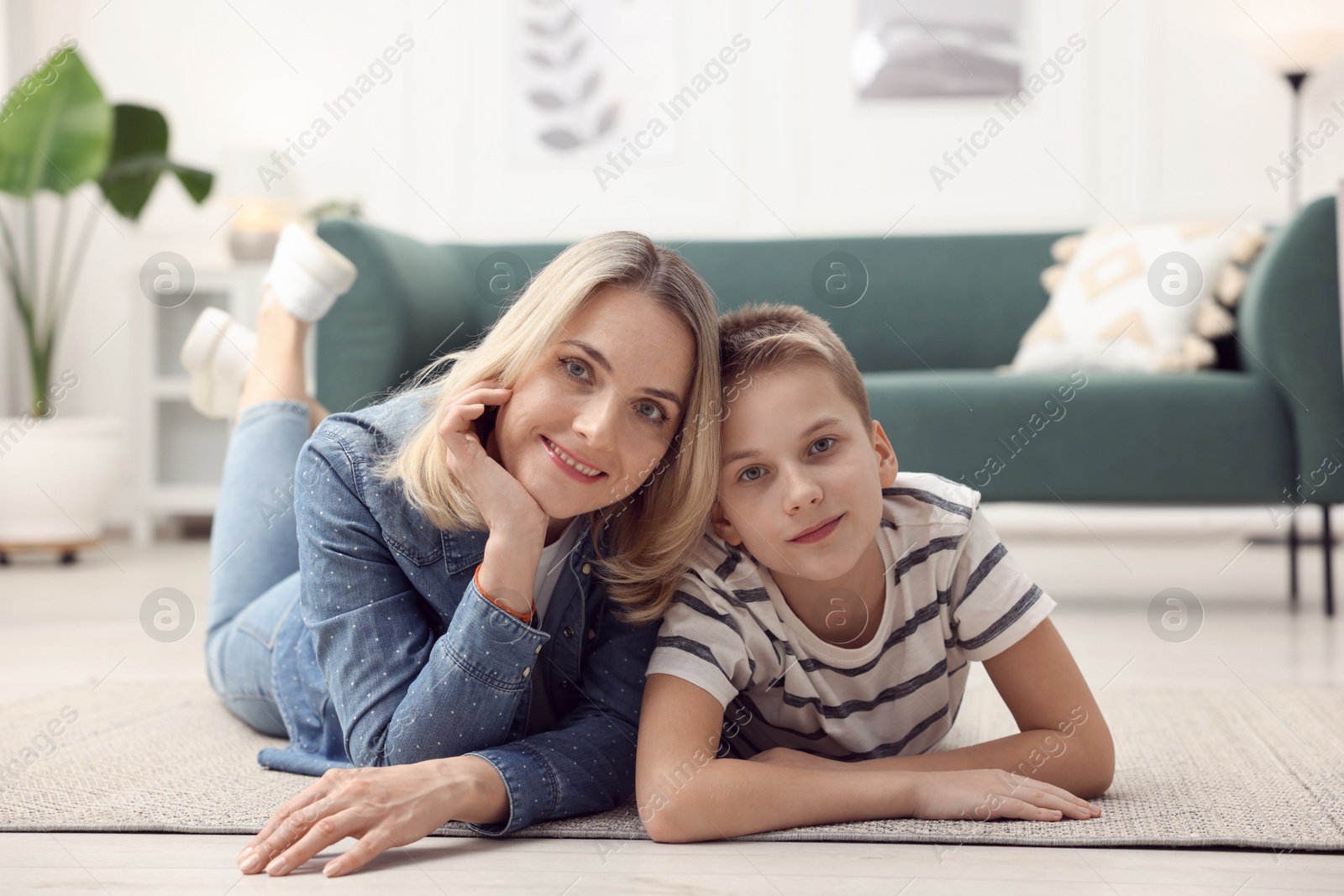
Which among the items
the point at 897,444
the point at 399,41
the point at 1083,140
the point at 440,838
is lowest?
the point at 440,838

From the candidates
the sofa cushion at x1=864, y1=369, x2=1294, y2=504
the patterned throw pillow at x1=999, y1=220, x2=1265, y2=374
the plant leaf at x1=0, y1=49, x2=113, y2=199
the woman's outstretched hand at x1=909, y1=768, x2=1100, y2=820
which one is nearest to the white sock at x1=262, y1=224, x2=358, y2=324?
the sofa cushion at x1=864, y1=369, x2=1294, y2=504

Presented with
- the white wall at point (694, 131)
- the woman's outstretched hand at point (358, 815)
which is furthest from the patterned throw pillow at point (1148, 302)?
the woman's outstretched hand at point (358, 815)

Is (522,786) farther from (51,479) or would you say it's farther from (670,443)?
(51,479)

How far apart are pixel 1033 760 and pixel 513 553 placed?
0.50 meters

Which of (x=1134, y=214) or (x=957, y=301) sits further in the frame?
(x=1134, y=214)

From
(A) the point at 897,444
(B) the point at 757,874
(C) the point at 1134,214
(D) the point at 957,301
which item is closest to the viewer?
(B) the point at 757,874

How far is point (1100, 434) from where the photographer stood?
2.20 meters

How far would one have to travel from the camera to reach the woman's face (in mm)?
996

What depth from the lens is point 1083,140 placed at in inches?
146

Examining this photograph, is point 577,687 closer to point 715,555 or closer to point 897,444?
point 715,555

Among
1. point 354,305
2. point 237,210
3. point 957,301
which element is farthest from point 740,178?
point 354,305

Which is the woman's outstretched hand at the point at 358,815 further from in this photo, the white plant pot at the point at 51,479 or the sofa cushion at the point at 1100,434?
the white plant pot at the point at 51,479

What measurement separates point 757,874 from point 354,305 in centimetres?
138

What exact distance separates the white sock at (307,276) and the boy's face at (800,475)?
0.93 m
